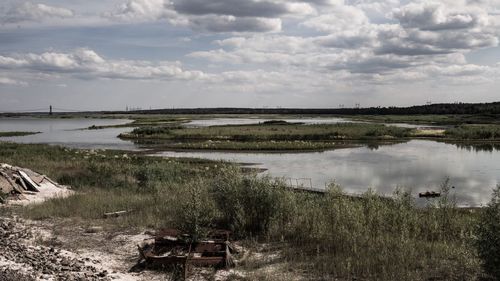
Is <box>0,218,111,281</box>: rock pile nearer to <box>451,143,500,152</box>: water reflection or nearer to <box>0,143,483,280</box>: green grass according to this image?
<box>0,143,483,280</box>: green grass

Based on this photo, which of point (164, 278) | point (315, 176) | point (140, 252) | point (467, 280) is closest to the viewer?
point (467, 280)

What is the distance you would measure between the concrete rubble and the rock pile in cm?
612

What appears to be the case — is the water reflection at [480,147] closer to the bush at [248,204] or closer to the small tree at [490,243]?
the bush at [248,204]

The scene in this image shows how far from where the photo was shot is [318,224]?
10719 mm

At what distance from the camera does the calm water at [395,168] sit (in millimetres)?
25922

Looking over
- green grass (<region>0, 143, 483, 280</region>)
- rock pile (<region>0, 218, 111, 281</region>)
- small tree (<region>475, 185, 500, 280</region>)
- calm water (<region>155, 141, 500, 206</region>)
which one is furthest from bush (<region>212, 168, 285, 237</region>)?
calm water (<region>155, 141, 500, 206</region>)

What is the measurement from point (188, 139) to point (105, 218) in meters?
53.1

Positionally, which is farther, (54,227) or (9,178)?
(9,178)

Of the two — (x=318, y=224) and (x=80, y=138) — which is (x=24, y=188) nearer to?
(x=318, y=224)

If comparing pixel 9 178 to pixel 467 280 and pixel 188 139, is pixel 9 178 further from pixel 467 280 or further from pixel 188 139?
pixel 188 139

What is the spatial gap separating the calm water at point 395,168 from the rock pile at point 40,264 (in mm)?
14182

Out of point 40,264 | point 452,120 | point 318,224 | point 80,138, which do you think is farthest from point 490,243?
point 452,120

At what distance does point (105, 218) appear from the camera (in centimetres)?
1326

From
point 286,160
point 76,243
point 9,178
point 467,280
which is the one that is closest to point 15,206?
point 9,178
